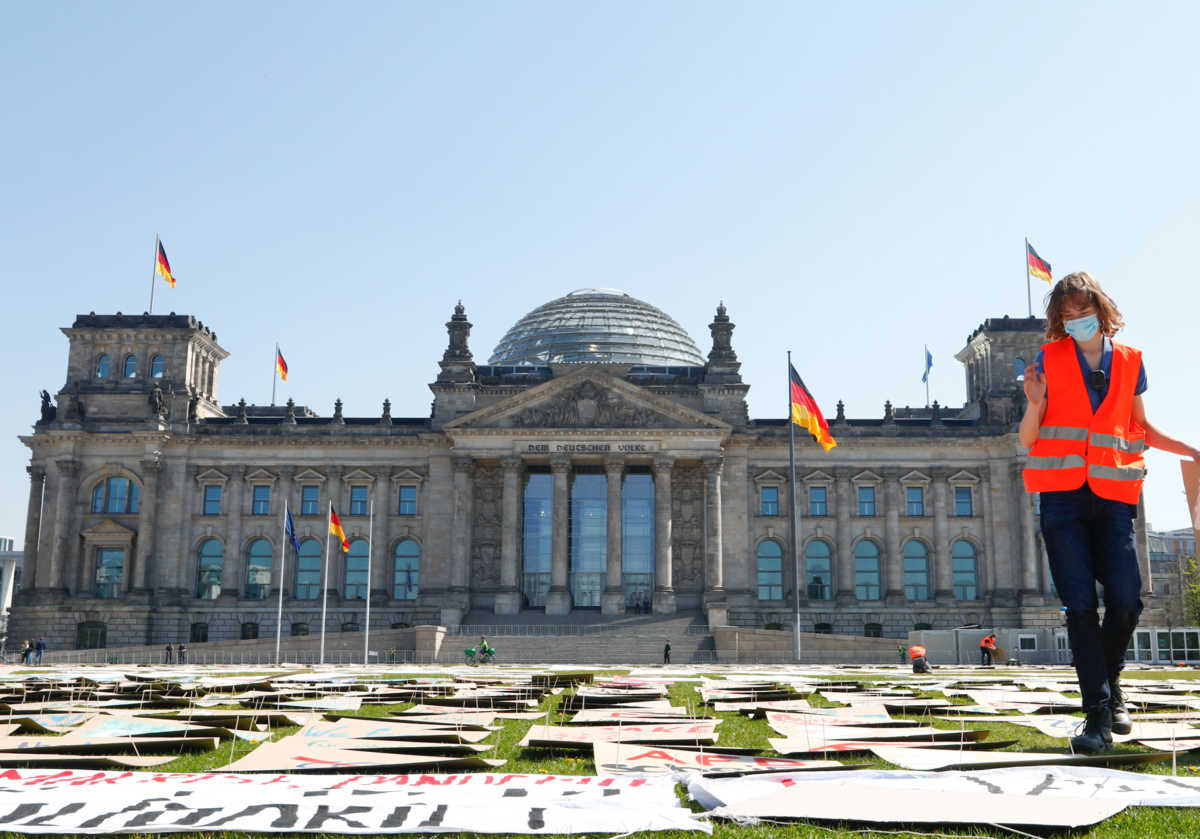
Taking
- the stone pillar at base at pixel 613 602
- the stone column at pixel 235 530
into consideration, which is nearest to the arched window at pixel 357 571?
the stone column at pixel 235 530

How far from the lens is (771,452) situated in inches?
3095

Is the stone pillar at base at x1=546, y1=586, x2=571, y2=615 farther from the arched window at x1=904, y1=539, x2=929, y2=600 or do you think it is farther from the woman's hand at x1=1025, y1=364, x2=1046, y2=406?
the woman's hand at x1=1025, y1=364, x2=1046, y2=406

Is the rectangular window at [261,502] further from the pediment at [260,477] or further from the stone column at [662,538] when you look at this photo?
the stone column at [662,538]

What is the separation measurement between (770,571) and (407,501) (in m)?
24.6

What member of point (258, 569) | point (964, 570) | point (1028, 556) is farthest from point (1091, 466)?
point (258, 569)

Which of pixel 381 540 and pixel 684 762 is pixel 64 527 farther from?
pixel 684 762

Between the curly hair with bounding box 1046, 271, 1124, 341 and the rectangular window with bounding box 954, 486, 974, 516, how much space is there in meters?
70.4

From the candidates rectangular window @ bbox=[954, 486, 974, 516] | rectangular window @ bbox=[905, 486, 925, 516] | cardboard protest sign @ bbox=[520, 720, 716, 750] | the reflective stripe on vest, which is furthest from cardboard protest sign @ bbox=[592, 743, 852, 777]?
rectangular window @ bbox=[954, 486, 974, 516]

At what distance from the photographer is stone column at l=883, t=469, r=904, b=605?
76562mm

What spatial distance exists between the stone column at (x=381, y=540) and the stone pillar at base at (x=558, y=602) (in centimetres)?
1178

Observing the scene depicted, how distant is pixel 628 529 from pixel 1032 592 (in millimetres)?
26130

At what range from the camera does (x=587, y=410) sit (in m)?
74.9

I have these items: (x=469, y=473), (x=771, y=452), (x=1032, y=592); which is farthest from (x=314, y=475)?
(x=1032, y=592)

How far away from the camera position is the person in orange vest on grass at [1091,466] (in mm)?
10469
